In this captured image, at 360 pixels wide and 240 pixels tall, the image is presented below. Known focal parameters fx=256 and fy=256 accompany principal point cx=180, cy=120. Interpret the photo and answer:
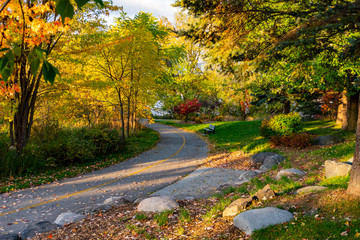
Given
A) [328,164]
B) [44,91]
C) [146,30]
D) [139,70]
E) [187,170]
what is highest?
[146,30]

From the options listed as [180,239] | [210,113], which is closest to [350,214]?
[180,239]

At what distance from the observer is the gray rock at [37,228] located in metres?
5.25

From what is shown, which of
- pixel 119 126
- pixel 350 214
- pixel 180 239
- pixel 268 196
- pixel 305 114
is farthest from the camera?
pixel 305 114

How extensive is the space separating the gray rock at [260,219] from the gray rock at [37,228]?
398cm

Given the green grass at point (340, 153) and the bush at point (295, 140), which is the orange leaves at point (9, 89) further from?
the bush at point (295, 140)

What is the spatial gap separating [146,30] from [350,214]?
48.5 feet

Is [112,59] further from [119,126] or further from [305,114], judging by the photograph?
[305,114]

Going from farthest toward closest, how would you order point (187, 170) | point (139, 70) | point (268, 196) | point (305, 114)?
point (305, 114)
point (139, 70)
point (187, 170)
point (268, 196)

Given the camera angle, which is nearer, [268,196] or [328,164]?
[268,196]

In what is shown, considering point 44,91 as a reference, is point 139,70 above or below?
above

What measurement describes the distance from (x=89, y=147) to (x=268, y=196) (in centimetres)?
954

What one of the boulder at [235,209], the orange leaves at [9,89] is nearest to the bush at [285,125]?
the boulder at [235,209]

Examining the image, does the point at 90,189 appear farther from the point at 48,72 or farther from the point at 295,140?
the point at 295,140

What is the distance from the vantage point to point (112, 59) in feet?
55.3
